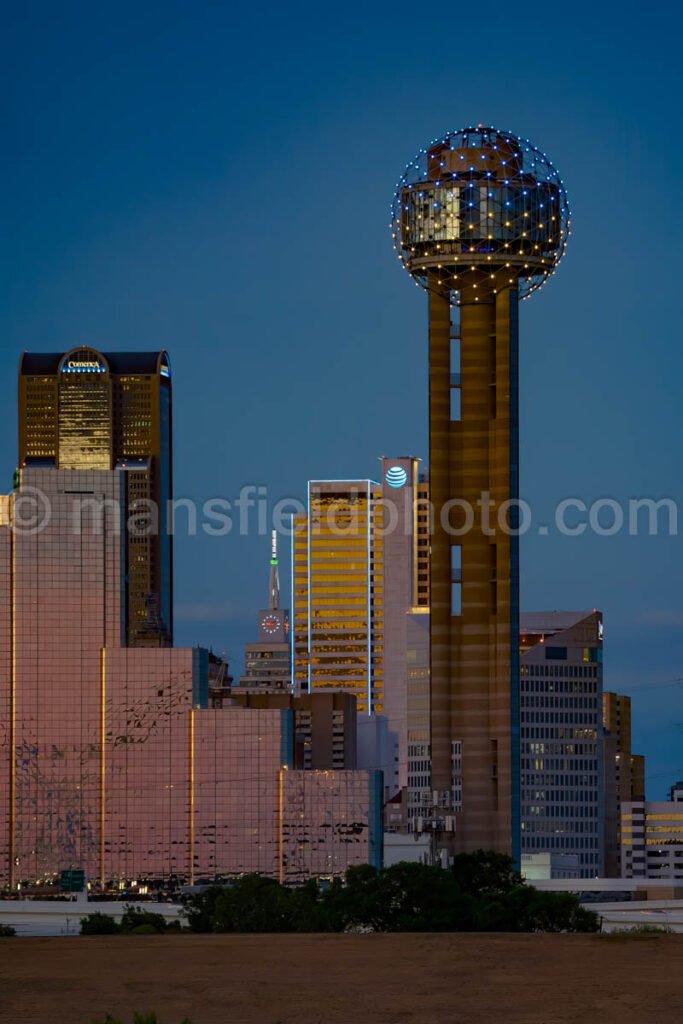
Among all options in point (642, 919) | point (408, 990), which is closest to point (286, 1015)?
point (408, 990)

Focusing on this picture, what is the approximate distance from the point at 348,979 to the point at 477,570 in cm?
15599

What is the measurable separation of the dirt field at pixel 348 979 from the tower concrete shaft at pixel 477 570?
147646mm

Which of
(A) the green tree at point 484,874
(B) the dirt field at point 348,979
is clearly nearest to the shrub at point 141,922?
(A) the green tree at point 484,874

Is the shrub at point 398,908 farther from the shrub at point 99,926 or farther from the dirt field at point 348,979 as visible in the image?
the dirt field at point 348,979

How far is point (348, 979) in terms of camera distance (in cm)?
3731

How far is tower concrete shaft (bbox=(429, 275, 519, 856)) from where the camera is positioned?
190m

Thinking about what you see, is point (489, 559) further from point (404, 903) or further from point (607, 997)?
point (607, 997)

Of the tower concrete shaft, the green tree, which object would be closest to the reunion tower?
the tower concrete shaft

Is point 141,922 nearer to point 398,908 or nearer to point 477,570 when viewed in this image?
point 398,908

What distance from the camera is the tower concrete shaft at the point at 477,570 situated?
622 feet

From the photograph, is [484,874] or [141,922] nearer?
[141,922]

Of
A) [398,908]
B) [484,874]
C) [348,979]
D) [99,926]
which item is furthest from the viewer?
[484,874]

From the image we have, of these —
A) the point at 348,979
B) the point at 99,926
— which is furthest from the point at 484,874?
the point at 348,979

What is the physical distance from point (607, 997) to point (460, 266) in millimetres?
165845
